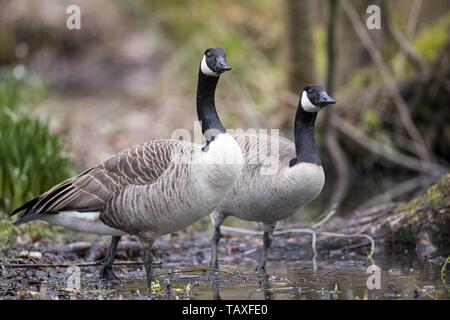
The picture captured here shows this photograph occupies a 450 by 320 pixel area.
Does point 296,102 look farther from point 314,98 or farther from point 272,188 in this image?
point 272,188

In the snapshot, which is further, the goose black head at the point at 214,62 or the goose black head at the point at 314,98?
the goose black head at the point at 314,98

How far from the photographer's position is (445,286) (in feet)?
21.9

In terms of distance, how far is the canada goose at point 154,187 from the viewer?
275 inches

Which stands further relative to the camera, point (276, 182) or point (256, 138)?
point (256, 138)

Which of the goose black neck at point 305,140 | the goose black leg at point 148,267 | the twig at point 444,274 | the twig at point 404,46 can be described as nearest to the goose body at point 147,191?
the goose black leg at point 148,267

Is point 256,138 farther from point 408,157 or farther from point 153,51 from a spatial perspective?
point 153,51

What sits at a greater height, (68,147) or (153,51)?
(153,51)

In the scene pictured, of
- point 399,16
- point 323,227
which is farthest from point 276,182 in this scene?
point 399,16

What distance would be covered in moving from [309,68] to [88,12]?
12569 millimetres

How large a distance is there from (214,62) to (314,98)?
1.42 metres

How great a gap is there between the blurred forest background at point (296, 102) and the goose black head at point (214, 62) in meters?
3.40

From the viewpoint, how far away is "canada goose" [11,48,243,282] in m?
6.98

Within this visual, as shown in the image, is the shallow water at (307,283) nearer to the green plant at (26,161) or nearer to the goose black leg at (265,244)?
the goose black leg at (265,244)

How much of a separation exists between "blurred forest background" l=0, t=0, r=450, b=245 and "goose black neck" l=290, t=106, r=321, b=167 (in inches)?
131
